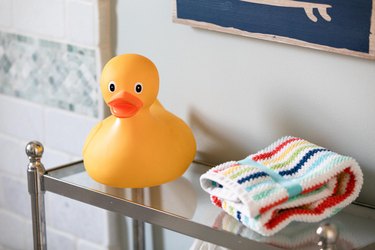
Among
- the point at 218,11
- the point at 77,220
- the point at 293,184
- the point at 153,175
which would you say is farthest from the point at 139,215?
the point at 77,220

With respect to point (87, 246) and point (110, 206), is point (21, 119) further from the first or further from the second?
point (110, 206)

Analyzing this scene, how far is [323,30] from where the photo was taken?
4.52 ft

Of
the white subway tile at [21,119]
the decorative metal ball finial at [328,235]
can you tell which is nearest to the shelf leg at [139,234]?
the white subway tile at [21,119]

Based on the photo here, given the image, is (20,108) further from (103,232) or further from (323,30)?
(323,30)

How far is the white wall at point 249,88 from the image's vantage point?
4.60ft

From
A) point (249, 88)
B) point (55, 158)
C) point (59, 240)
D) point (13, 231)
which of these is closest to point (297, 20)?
point (249, 88)

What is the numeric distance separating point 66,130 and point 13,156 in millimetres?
231

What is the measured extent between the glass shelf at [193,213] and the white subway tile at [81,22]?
0.95 feet

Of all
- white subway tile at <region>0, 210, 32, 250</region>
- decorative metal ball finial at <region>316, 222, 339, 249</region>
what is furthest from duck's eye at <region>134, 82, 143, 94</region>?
white subway tile at <region>0, 210, 32, 250</region>

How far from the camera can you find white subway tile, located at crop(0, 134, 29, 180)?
2002 mm

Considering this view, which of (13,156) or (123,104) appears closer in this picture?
(123,104)

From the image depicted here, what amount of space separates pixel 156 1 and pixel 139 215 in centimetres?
45

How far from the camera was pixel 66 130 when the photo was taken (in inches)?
73.4

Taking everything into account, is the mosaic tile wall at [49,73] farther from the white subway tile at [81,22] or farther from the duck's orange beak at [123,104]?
the duck's orange beak at [123,104]
